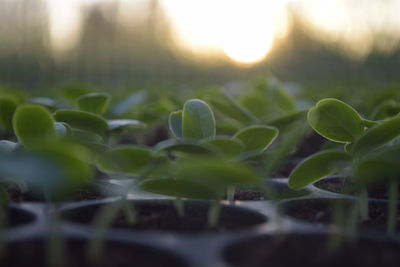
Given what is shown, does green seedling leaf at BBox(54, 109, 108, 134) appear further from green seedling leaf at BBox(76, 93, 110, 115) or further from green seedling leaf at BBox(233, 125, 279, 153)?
green seedling leaf at BBox(233, 125, 279, 153)

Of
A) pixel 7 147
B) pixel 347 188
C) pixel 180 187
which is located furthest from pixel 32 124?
pixel 347 188

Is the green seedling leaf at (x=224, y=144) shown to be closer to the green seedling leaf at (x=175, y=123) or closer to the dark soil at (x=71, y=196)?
the green seedling leaf at (x=175, y=123)

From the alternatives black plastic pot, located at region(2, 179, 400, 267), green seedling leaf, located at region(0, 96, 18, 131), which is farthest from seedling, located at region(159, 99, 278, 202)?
green seedling leaf, located at region(0, 96, 18, 131)

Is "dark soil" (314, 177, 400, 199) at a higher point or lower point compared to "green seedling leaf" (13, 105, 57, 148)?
lower

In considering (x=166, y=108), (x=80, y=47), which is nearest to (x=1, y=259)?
(x=166, y=108)

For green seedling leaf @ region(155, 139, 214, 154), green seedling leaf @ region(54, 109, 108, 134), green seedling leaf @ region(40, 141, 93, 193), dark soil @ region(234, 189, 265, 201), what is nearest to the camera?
green seedling leaf @ region(40, 141, 93, 193)

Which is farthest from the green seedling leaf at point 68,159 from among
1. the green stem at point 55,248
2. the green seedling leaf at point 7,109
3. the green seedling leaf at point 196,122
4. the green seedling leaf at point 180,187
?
the green seedling leaf at point 7,109
